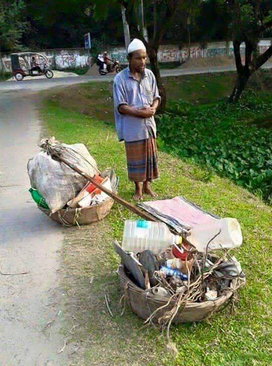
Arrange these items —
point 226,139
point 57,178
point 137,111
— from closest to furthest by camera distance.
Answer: point 57,178
point 137,111
point 226,139

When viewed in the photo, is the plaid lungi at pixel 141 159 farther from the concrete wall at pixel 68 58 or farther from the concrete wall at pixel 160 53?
the concrete wall at pixel 68 58

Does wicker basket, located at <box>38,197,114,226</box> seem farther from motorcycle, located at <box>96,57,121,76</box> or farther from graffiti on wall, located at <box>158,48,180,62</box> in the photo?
graffiti on wall, located at <box>158,48,180,62</box>

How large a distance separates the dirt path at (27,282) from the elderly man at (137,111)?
112 centimetres

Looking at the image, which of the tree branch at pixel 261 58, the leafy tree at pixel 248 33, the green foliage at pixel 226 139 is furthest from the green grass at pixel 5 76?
the tree branch at pixel 261 58

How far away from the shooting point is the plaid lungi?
4.29 meters

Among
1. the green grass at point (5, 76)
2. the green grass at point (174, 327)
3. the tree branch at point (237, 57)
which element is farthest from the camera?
the green grass at point (5, 76)

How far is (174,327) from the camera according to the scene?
8.30 ft

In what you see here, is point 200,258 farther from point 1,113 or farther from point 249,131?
point 1,113

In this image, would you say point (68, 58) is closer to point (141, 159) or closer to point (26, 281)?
point (141, 159)

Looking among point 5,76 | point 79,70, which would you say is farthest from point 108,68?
point 5,76

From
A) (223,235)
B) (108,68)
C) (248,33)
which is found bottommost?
(108,68)

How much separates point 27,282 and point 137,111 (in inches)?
77.1

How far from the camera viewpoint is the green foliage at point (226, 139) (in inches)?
281

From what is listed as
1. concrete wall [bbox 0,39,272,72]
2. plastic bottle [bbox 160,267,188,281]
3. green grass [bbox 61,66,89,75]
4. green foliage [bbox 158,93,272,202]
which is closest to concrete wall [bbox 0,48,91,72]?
concrete wall [bbox 0,39,272,72]
